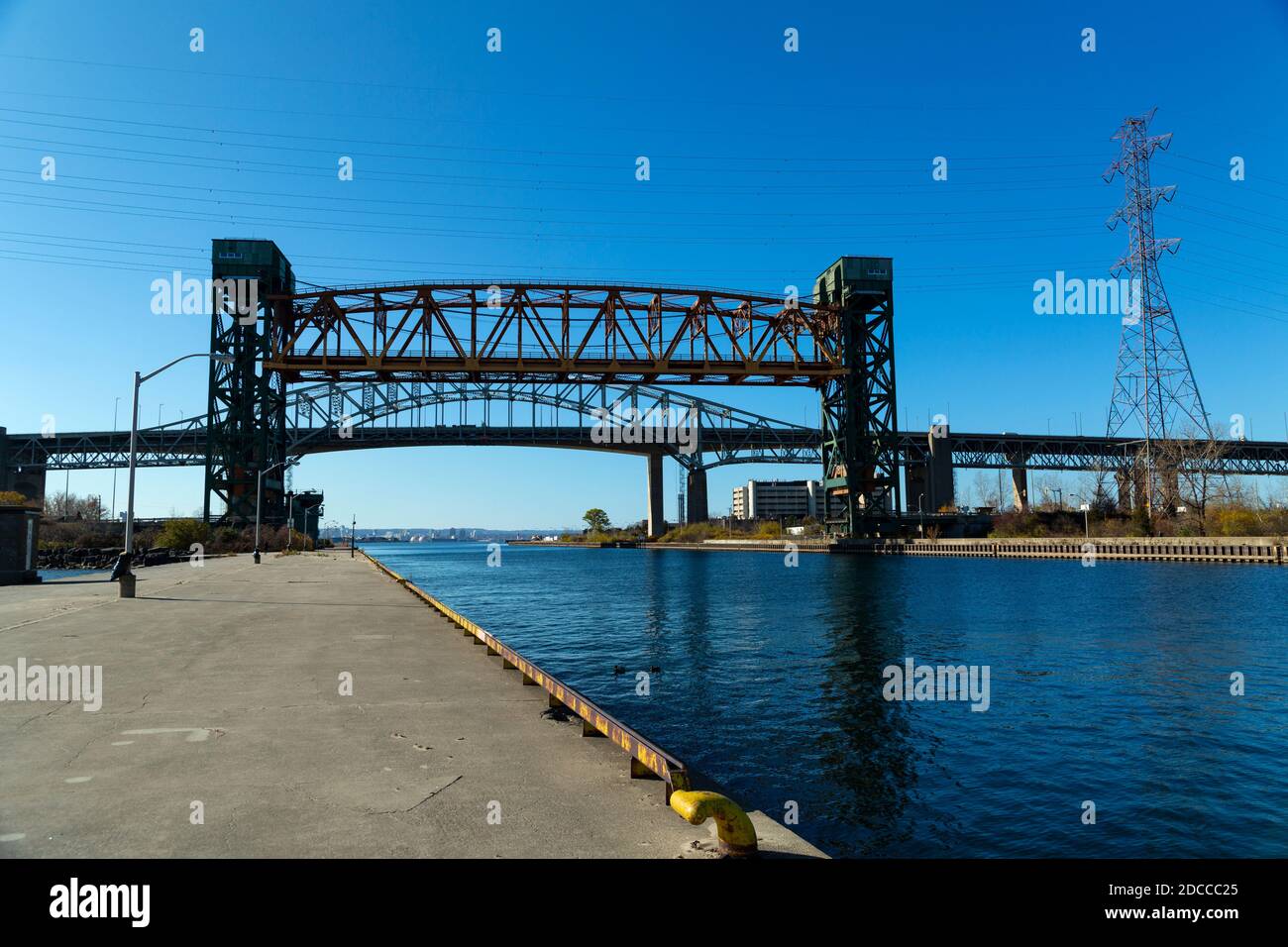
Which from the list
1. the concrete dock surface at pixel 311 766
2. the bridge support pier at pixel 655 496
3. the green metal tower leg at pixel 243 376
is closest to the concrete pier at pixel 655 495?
the bridge support pier at pixel 655 496

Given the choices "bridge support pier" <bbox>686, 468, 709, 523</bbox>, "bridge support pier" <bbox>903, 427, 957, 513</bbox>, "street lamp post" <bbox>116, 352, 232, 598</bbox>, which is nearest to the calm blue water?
"street lamp post" <bbox>116, 352, 232, 598</bbox>

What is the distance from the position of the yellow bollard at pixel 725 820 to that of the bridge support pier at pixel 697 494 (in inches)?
6096

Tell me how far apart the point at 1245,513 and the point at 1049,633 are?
228 feet

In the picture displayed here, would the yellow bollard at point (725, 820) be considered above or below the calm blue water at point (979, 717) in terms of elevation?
above

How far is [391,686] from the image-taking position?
12.0m

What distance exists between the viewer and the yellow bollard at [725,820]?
5.62 meters

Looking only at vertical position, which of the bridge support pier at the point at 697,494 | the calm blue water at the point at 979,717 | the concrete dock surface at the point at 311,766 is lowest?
the calm blue water at the point at 979,717

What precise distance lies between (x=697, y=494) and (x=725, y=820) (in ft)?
527

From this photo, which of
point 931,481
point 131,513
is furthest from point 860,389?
point 931,481

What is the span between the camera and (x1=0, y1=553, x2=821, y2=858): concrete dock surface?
18.9 ft

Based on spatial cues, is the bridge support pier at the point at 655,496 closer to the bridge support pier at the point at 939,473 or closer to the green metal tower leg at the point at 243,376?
the bridge support pier at the point at 939,473

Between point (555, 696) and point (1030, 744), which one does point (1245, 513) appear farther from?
point (555, 696)

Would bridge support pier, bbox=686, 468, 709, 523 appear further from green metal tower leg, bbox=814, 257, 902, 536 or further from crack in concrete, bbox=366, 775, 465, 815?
crack in concrete, bbox=366, 775, 465, 815

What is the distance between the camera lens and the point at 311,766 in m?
7.62
